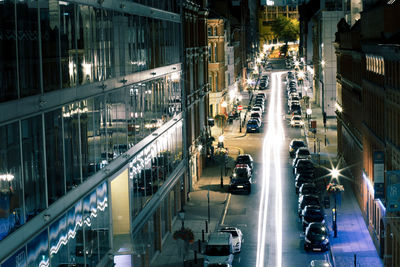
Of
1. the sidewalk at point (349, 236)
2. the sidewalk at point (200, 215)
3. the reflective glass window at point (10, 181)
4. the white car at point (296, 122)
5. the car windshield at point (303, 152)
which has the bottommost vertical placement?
the sidewalk at point (349, 236)

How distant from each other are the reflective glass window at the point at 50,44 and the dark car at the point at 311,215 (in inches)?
1029

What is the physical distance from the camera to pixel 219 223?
50500 mm

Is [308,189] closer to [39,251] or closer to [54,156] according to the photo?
[54,156]

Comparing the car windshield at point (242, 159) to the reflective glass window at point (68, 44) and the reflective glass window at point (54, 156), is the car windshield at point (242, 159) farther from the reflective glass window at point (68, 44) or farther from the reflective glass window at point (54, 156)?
the reflective glass window at point (54, 156)

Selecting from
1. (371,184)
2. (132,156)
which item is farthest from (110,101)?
(371,184)

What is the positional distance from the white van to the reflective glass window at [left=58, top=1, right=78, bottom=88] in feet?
51.6

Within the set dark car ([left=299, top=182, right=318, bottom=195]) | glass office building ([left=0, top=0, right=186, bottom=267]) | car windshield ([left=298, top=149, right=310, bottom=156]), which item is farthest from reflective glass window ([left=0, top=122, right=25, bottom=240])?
car windshield ([left=298, top=149, right=310, bottom=156])

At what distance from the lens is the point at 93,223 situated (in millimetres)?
29297

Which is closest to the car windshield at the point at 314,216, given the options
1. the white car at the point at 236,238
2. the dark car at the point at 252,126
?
the white car at the point at 236,238

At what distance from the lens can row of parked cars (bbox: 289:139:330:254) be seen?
143 ft

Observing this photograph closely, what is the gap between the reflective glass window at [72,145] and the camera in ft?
86.2

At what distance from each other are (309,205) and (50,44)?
29.9 meters

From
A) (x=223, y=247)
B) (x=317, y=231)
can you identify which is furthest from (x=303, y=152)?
(x=223, y=247)

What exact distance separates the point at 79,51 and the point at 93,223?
6.39 meters
